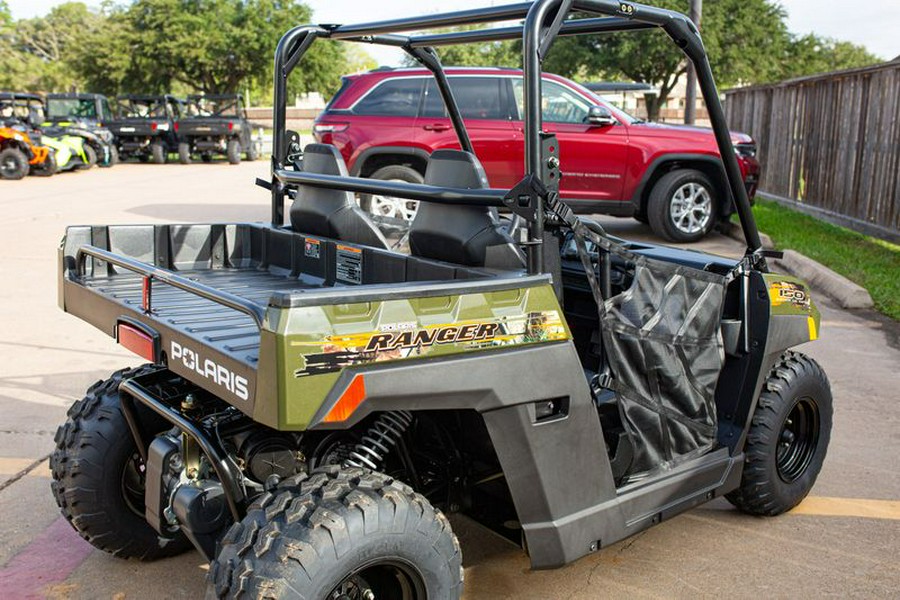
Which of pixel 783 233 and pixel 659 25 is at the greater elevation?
pixel 659 25

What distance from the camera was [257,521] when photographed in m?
2.36

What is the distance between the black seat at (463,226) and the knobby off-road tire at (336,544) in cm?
85

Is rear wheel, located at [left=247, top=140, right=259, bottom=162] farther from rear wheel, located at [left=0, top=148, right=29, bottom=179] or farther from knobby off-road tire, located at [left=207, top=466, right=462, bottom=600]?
knobby off-road tire, located at [left=207, top=466, right=462, bottom=600]

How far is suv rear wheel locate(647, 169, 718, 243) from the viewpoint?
10.6 m

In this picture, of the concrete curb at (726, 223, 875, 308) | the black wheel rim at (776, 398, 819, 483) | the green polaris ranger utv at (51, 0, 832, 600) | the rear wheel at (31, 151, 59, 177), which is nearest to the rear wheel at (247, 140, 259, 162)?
the rear wheel at (31, 151, 59, 177)

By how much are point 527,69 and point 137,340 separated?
1.52 m

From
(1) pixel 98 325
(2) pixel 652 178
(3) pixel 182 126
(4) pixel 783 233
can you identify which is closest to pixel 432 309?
(1) pixel 98 325

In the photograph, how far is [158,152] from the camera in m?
25.8

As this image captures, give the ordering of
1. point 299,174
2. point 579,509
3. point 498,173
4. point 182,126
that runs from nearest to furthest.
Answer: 1. point 579,509
2. point 299,174
3. point 498,173
4. point 182,126

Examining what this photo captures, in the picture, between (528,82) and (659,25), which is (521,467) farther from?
(659,25)

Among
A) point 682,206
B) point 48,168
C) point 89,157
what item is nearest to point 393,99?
point 682,206

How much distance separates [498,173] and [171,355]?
25.8ft

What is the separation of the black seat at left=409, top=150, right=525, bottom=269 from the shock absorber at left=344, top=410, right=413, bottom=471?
0.61 meters

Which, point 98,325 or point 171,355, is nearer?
point 171,355
